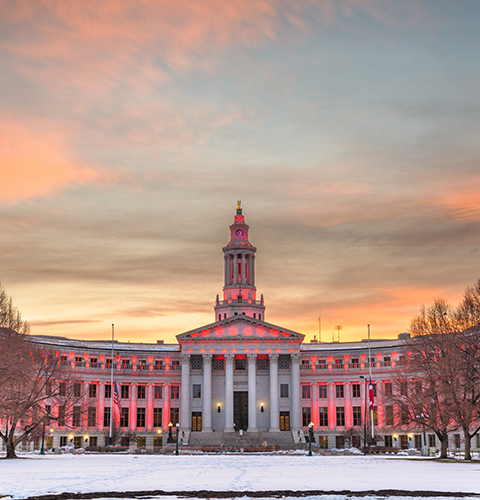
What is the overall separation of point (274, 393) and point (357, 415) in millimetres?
17129

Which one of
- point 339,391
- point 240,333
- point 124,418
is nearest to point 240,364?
point 240,333

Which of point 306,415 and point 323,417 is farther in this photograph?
point 306,415

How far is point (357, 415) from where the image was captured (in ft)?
412

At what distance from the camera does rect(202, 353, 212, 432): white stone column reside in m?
119

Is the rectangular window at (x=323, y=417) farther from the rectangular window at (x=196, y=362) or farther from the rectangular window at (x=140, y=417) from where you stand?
the rectangular window at (x=140, y=417)

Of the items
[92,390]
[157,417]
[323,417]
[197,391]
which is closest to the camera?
[197,391]

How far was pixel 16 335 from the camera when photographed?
7062 centimetres

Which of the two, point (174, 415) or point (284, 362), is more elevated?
point (284, 362)

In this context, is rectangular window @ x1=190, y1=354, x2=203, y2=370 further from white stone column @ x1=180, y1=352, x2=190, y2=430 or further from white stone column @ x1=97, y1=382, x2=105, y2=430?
white stone column @ x1=97, y1=382, x2=105, y2=430

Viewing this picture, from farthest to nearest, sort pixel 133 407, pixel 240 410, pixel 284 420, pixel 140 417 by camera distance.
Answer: pixel 140 417, pixel 133 407, pixel 240 410, pixel 284 420

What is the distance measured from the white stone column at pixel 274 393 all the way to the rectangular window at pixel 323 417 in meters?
11.3

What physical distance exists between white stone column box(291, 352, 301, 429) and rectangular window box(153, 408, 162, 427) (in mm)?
25678

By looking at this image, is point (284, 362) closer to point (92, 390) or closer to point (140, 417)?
point (140, 417)

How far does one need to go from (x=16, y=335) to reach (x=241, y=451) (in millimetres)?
38485
